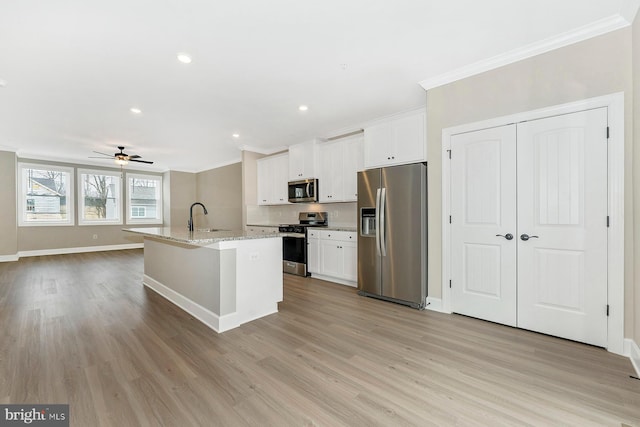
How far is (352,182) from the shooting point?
455 cm

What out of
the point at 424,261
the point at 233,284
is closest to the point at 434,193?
the point at 424,261

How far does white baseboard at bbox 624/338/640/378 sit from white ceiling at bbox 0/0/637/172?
246cm

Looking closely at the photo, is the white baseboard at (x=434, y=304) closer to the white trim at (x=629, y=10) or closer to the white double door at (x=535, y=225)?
the white double door at (x=535, y=225)

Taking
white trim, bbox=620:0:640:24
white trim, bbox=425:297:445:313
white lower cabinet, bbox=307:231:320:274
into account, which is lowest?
white trim, bbox=425:297:445:313

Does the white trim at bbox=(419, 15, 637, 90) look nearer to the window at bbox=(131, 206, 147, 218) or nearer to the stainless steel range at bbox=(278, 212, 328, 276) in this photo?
the stainless steel range at bbox=(278, 212, 328, 276)

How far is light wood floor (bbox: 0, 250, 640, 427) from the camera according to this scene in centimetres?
155

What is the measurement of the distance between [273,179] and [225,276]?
11.8ft

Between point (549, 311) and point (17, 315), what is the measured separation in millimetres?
5352

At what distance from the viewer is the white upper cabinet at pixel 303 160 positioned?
5086 millimetres

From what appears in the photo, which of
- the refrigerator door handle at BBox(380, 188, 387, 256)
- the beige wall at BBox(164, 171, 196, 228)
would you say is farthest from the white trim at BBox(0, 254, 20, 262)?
the refrigerator door handle at BBox(380, 188, 387, 256)

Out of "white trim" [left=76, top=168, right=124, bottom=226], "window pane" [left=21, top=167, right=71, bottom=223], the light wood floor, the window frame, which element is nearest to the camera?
the light wood floor

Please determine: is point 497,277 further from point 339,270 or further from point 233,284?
point 233,284

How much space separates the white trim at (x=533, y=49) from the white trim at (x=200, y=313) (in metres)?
3.29

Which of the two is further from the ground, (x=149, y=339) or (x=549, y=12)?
(x=549, y=12)
